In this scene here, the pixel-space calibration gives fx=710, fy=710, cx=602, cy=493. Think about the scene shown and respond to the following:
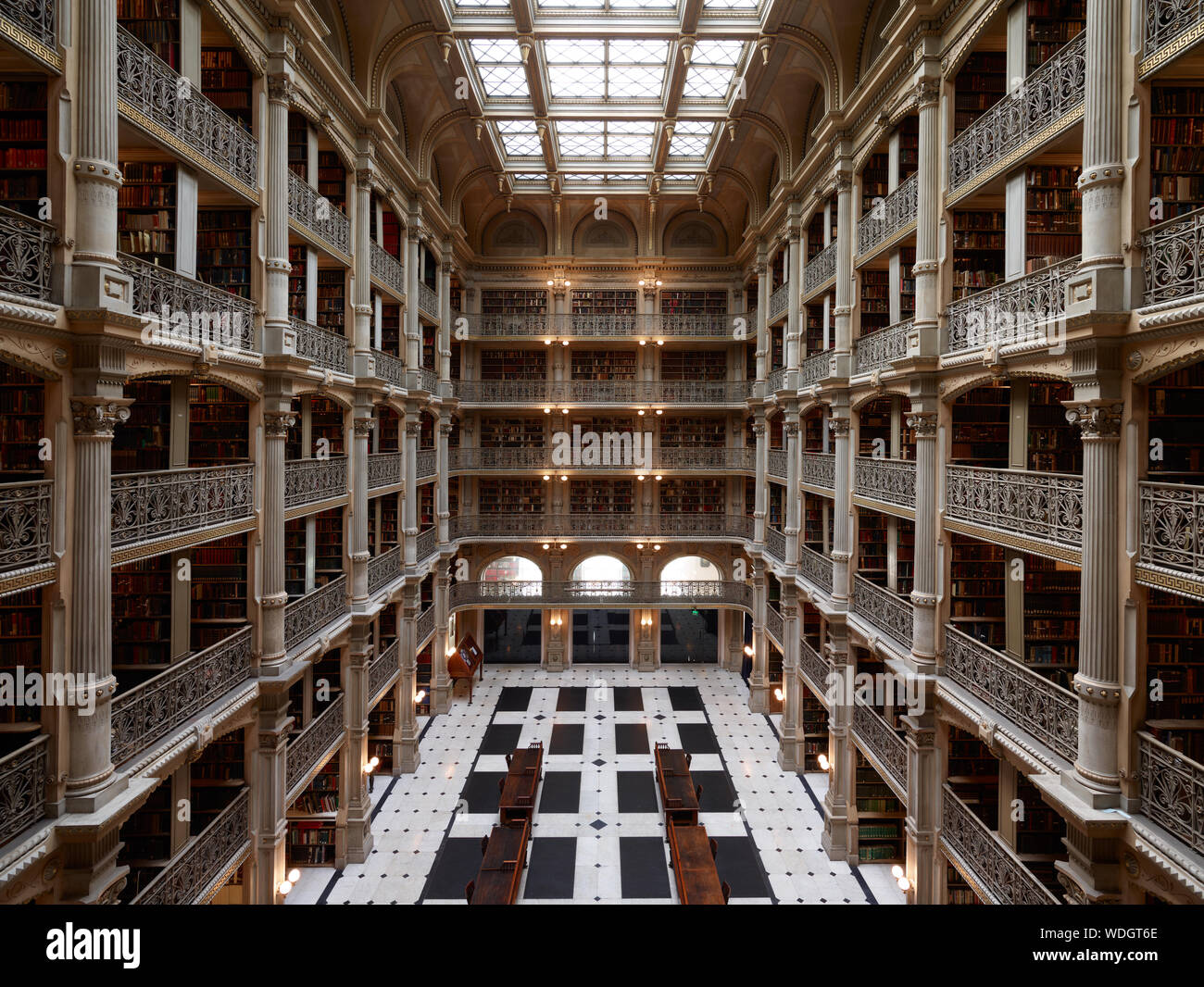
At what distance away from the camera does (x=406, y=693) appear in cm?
1314

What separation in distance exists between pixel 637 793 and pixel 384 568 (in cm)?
578

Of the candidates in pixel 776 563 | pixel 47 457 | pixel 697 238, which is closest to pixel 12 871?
pixel 47 457

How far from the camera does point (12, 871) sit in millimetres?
4309

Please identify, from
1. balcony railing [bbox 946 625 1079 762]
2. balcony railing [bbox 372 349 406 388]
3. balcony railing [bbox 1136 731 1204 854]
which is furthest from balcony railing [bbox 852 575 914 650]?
balcony railing [bbox 372 349 406 388]

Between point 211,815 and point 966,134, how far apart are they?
10665 millimetres

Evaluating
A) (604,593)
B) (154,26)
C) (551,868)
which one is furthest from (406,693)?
(154,26)

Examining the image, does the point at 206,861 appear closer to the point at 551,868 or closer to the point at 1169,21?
the point at 551,868

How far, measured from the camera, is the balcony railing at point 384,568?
36.9 feet

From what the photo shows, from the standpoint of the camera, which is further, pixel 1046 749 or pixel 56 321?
pixel 1046 749

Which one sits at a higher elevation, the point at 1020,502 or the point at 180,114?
the point at 180,114

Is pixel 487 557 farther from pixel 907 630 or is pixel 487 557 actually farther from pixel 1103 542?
pixel 1103 542

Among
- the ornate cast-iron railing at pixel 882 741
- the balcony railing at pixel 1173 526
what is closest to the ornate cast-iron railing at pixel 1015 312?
the balcony railing at pixel 1173 526

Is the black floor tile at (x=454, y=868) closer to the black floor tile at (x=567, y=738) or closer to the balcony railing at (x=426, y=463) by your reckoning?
the black floor tile at (x=567, y=738)

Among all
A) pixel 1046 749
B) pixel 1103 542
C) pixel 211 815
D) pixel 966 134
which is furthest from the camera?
pixel 211 815
